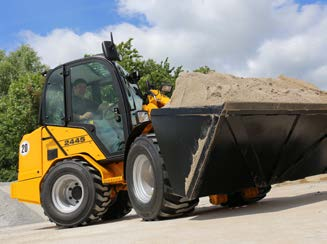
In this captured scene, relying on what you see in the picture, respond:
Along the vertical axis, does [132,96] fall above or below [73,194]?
above

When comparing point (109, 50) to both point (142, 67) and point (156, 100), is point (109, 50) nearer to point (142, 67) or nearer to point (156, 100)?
point (156, 100)

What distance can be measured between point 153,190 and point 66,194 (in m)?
2.33

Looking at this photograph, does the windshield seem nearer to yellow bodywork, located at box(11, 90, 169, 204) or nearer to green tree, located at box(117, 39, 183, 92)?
yellow bodywork, located at box(11, 90, 169, 204)

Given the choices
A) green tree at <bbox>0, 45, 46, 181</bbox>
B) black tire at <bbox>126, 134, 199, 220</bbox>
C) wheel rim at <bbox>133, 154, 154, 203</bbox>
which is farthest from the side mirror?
green tree at <bbox>0, 45, 46, 181</bbox>

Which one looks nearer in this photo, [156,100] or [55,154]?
[156,100]

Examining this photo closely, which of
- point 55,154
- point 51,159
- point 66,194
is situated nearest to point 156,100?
point 55,154

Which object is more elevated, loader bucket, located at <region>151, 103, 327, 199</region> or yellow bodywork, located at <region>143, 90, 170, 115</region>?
yellow bodywork, located at <region>143, 90, 170, 115</region>

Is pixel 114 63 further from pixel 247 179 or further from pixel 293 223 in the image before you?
pixel 293 223

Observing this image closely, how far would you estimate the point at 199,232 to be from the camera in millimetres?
3887

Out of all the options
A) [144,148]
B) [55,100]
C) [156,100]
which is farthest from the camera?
[55,100]

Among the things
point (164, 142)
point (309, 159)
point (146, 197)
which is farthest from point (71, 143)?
point (309, 159)

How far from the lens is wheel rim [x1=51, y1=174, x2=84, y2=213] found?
6922mm

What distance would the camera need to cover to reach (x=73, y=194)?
23.1 ft

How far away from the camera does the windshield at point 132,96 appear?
6.49 m
